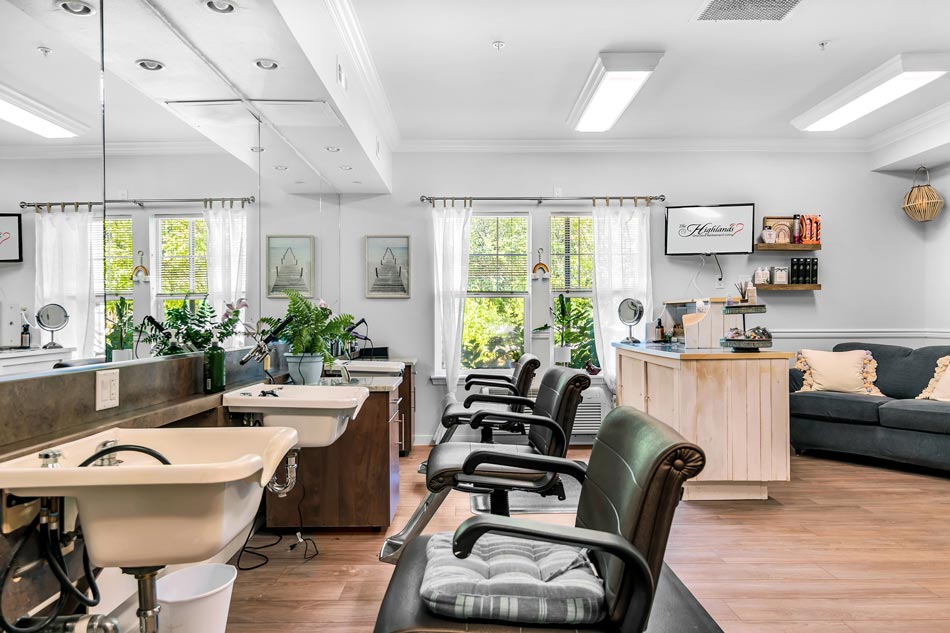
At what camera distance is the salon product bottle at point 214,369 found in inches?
97.7

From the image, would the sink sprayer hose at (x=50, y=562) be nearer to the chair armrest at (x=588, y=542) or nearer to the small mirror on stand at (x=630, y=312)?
the chair armrest at (x=588, y=542)

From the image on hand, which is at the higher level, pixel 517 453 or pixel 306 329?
pixel 306 329

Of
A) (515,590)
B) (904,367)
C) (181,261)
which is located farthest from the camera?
(904,367)

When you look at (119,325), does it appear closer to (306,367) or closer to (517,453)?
(306,367)

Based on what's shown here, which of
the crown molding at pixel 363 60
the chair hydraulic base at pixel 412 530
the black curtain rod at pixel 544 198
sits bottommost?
the chair hydraulic base at pixel 412 530

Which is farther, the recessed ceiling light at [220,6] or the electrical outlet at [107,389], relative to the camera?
the recessed ceiling light at [220,6]

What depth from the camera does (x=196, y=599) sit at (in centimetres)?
181

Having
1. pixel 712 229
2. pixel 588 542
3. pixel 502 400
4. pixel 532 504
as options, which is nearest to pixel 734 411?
pixel 532 504

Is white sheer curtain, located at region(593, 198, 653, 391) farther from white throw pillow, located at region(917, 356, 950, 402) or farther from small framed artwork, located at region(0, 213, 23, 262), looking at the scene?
small framed artwork, located at region(0, 213, 23, 262)

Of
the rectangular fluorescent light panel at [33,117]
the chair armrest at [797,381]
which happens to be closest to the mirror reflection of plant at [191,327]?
the rectangular fluorescent light panel at [33,117]

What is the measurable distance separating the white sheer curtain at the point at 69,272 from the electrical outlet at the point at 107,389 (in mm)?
82

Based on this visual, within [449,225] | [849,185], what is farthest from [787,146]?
[449,225]

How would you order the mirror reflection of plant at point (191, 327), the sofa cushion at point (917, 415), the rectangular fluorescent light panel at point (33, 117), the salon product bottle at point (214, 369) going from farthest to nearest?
the sofa cushion at point (917, 415) < the salon product bottle at point (214, 369) < the mirror reflection of plant at point (191, 327) < the rectangular fluorescent light panel at point (33, 117)

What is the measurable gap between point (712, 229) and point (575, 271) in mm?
1227
